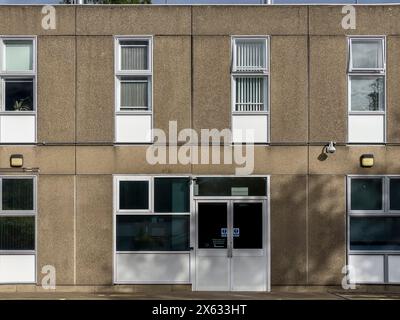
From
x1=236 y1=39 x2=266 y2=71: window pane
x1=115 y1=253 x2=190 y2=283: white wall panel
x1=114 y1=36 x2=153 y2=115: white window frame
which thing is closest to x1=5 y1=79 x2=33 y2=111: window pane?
x1=114 y1=36 x2=153 y2=115: white window frame

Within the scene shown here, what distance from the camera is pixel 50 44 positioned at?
1576 cm

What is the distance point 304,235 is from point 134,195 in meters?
3.86

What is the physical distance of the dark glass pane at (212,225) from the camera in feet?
50.9

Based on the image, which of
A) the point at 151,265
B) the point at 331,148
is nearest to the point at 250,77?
the point at 331,148

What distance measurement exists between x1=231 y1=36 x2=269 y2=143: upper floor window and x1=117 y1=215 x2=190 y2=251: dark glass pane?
2.32 meters

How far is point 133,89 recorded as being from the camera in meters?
15.8

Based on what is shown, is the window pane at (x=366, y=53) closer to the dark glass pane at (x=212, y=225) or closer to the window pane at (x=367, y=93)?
the window pane at (x=367, y=93)

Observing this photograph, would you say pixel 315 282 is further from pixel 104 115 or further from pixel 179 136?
pixel 104 115

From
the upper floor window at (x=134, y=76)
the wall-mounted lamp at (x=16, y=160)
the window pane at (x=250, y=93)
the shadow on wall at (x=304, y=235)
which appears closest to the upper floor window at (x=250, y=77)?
the window pane at (x=250, y=93)

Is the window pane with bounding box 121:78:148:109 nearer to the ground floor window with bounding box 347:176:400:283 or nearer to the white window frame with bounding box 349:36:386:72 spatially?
the white window frame with bounding box 349:36:386:72

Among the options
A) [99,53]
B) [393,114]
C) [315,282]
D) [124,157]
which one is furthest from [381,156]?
[99,53]

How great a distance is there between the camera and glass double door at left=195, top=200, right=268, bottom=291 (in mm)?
15391

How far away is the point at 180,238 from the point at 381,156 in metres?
4.83

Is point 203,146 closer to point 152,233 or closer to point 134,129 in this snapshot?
point 134,129
